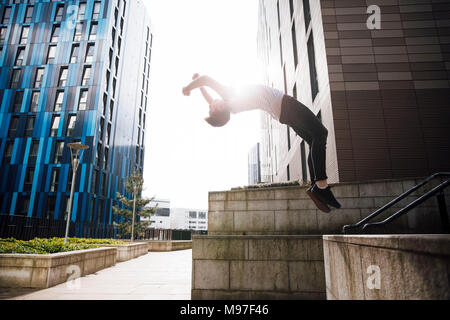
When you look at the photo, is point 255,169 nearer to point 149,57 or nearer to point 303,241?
point 149,57

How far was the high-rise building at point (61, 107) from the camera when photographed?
33.2 metres

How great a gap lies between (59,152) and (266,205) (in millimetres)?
33716

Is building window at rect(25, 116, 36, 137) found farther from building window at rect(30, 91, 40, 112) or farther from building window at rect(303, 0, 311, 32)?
building window at rect(303, 0, 311, 32)

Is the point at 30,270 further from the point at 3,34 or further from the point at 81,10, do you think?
the point at 3,34

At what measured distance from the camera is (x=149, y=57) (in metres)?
59.8

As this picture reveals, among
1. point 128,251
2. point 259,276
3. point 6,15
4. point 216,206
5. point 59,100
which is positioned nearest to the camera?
point 259,276

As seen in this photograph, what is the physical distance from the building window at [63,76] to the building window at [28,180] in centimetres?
1222

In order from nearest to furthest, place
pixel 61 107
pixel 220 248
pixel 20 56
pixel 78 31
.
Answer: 1. pixel 220 248
2. pixel 61 107
3. pixel 20 56
4. pixel 78 31

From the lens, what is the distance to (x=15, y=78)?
124 feet

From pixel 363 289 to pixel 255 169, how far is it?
92.8 meters

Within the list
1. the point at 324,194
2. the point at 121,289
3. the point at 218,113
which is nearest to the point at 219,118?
the point at 218,113

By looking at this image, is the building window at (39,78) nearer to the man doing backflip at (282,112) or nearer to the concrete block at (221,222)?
the concrete block at (221,222)

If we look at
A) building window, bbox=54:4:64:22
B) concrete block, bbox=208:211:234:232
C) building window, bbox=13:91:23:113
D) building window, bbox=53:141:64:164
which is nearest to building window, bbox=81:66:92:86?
building window, bbox=13:91:23:113
